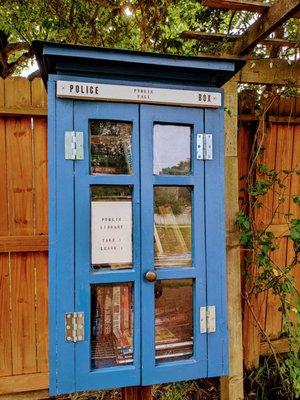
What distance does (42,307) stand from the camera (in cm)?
281

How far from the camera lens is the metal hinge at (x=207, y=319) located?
6.64 ft

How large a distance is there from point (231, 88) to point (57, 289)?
1.77 metres

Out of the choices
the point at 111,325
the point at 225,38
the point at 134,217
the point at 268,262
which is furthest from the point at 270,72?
the point at 111,325

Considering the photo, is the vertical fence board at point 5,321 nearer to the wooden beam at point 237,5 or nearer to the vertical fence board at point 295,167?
the wooden beam at point 237,5

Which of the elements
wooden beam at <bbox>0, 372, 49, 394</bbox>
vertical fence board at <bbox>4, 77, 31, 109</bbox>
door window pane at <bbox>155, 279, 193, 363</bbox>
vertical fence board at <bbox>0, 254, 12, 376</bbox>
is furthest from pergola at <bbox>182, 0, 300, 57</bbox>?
wooden beam at <bbox>0, 372, 49, 394</bbox>

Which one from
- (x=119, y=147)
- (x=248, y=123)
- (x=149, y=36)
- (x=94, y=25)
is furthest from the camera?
(x=94, y=25)

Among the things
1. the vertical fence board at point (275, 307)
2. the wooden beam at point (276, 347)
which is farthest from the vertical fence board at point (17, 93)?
the wooden beam at point (276, 347)

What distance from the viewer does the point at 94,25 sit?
4.43m

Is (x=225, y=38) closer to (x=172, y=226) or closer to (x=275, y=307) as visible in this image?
(x=172, y=226)

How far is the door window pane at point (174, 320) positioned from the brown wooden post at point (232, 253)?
670 millimetres

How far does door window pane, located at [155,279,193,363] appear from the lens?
6.65 feet

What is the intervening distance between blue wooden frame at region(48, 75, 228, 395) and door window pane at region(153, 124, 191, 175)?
2.1 inches

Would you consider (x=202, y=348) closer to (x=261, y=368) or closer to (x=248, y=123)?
(x=261, y=368)

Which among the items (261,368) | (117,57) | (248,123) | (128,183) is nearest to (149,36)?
(248,123)
